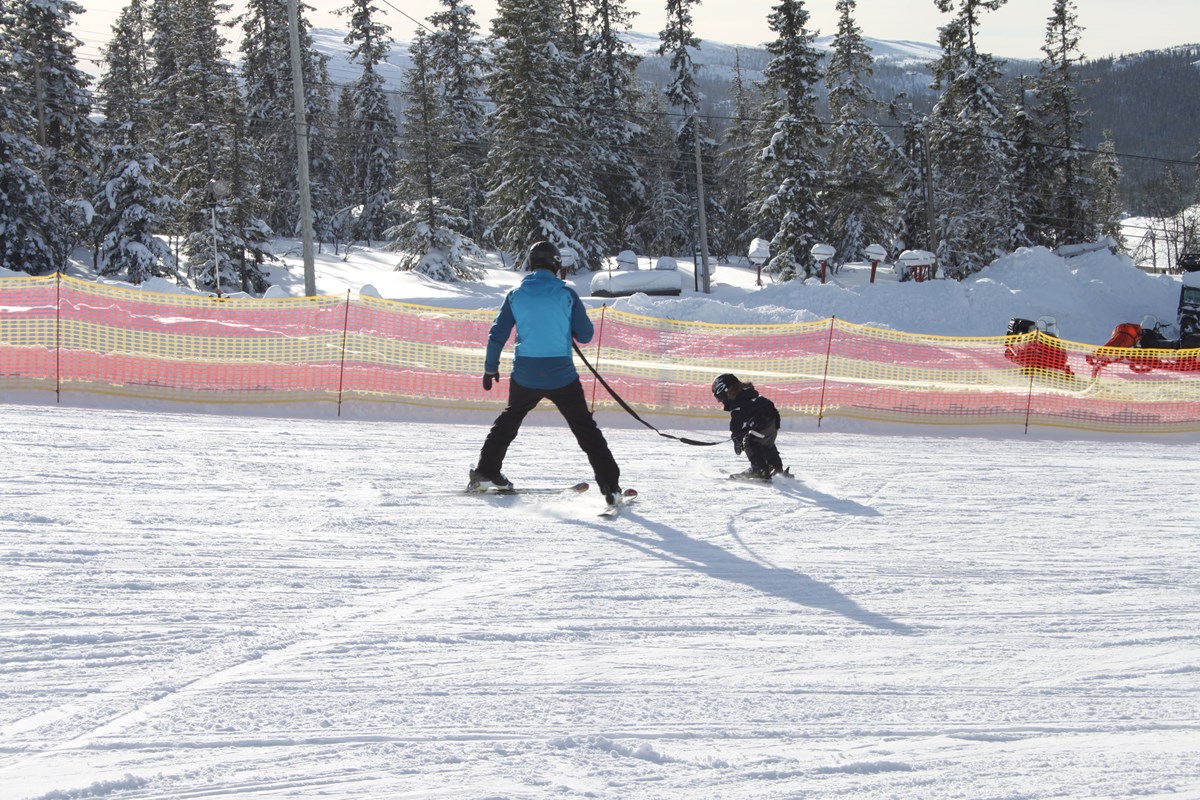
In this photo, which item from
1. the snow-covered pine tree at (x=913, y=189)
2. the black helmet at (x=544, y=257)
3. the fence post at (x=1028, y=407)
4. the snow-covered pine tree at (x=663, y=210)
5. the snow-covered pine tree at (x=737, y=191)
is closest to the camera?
the black helmet at (x=544, y=257)

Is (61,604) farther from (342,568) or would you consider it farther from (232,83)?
(232,83)

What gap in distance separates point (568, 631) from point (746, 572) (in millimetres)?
1425

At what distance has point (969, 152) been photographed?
40844 millimetres

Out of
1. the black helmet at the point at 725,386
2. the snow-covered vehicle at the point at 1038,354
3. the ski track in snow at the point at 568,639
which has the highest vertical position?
the snow-covered vehicle at the point at 1038,354

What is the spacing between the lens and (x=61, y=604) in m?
4.32

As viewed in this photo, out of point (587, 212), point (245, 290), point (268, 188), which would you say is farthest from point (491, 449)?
point (268, 188)

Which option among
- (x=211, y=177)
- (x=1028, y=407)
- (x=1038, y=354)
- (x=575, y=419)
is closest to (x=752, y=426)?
(x=575, y=419)

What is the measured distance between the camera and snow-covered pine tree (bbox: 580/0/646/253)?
46250mm

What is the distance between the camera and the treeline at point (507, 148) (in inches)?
1393

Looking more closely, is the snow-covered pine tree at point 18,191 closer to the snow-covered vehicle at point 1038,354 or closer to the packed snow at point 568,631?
the packed snow at point 568,631

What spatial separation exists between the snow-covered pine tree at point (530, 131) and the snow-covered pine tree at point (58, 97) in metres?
16.0

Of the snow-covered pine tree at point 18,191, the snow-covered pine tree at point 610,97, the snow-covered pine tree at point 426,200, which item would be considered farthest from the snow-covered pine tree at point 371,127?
the snow-covered pine tree at point 18,191

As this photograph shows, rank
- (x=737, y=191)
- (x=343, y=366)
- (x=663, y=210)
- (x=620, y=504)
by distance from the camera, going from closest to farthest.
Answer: (x=620, y=504) → (x=343, y=366) → (x=663, y=210) → (x=737, y=191)

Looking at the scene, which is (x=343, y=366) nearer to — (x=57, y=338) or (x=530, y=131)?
(x=57, y=338)
